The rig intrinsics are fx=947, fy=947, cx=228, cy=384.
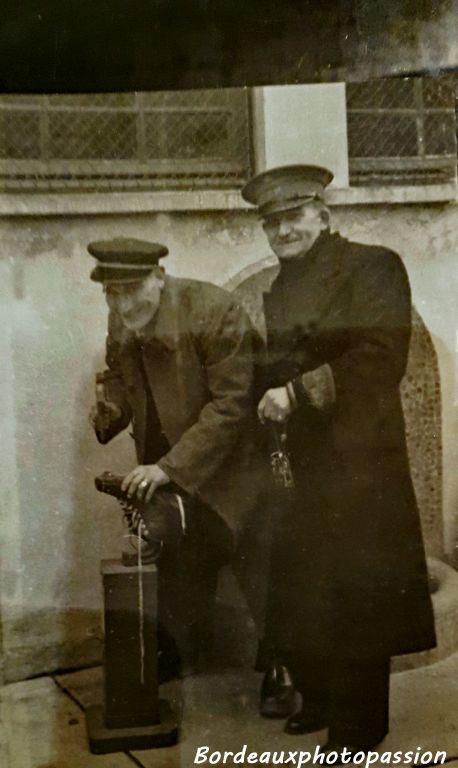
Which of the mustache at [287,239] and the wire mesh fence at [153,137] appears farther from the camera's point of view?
the mustache at [287,239]

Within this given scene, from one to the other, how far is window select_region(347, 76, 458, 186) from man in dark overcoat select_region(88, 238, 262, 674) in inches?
19.2

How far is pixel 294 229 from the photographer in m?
2.30

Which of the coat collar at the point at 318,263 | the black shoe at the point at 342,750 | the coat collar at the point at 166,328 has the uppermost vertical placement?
the coat collar at the point at 318,263

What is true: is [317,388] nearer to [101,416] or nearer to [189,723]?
[101,416]

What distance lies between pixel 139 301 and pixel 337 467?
63cm

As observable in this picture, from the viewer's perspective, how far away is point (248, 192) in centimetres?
225

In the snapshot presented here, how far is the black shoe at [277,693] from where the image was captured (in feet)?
7.49

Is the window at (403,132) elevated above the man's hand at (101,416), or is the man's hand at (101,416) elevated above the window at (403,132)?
the window at (403,132)

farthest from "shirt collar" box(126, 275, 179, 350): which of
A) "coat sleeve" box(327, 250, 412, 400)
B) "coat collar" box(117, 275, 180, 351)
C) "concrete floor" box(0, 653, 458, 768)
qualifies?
"concrete floor" box(0, 653, 458, 768)

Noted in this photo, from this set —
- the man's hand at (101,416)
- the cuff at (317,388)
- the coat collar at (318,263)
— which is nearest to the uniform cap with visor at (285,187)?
the coat collar at (318,263)

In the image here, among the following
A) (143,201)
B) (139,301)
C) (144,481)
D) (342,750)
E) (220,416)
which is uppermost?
(143,201)

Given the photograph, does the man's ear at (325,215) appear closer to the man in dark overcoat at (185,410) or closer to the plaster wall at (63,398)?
the plaster wall at (63,398)

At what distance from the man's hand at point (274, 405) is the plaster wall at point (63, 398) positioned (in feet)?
0.99

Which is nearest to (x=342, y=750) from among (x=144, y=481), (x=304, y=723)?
(x=304, y=723)
